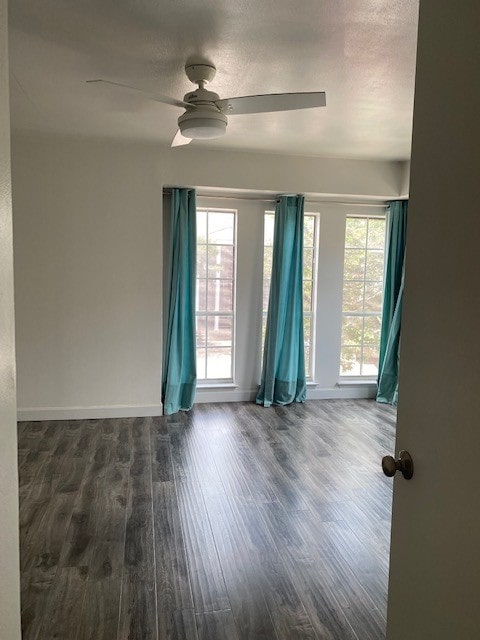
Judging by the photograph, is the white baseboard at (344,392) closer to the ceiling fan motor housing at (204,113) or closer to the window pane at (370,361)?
the window pane at (370,361)

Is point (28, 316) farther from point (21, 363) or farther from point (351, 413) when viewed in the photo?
point (351, 413)

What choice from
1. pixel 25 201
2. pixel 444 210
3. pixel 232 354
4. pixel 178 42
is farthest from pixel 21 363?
pixel 444 210

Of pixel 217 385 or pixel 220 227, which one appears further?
pixel 217 385

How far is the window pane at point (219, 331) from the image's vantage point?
5.31 meters

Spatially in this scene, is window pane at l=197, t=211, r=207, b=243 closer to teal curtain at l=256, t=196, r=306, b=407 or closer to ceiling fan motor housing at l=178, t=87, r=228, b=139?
teal curtain at l=256, t=196, r=306, b=407

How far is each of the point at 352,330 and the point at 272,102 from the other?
3573 mm

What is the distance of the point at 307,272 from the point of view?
17.9 feet

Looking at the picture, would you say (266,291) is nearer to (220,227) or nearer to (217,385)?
(220,227)

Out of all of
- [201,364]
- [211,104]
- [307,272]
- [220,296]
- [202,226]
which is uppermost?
[211,104]

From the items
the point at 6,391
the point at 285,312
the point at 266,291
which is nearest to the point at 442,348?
the point at 6,391

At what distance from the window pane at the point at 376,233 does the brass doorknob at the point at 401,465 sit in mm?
4701

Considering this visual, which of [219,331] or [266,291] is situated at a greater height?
[266,291]

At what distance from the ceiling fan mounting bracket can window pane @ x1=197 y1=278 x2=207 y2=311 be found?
8.79 ft

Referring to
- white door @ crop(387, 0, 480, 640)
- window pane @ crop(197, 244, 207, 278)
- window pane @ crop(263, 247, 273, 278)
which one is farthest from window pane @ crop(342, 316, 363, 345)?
white door @ crop(387, 0, 480, 640)
